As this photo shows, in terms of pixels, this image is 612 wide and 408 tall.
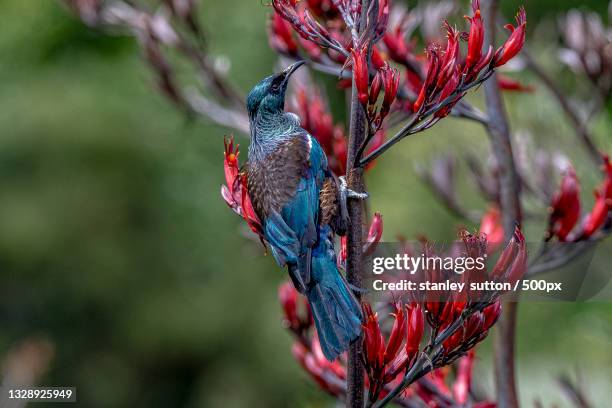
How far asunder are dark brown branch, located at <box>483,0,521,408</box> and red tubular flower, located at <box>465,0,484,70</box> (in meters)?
0.37

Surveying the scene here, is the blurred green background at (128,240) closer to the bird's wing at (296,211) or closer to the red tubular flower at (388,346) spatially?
the bird's wing at (296,211)

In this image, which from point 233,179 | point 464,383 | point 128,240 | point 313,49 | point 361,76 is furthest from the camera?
point 128,240

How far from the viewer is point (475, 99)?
389 centimetres

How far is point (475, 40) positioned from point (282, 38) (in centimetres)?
54

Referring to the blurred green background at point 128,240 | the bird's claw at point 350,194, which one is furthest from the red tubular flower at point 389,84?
the blurred green background at point 128,240

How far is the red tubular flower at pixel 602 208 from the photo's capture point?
146 centimetres

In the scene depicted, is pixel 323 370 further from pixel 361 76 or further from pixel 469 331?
pixel 361 76

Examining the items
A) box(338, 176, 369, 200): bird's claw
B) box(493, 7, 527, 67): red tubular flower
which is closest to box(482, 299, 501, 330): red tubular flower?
box(338, 176, 369, 200): bird's claw

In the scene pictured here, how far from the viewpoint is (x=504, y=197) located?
1528 mm

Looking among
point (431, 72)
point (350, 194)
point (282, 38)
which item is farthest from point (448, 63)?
point (282, 38)

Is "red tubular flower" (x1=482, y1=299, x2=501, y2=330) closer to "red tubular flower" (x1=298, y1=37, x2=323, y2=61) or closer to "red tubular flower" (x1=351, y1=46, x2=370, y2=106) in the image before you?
"red tubular flower" (x1=351, y1=46, x2=370, y2=106)

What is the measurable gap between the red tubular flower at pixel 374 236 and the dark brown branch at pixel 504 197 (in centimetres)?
33

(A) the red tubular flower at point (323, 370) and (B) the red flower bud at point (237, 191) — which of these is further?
(A) the red tubular flower at point (323, 370)

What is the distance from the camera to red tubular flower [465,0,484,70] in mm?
1151
